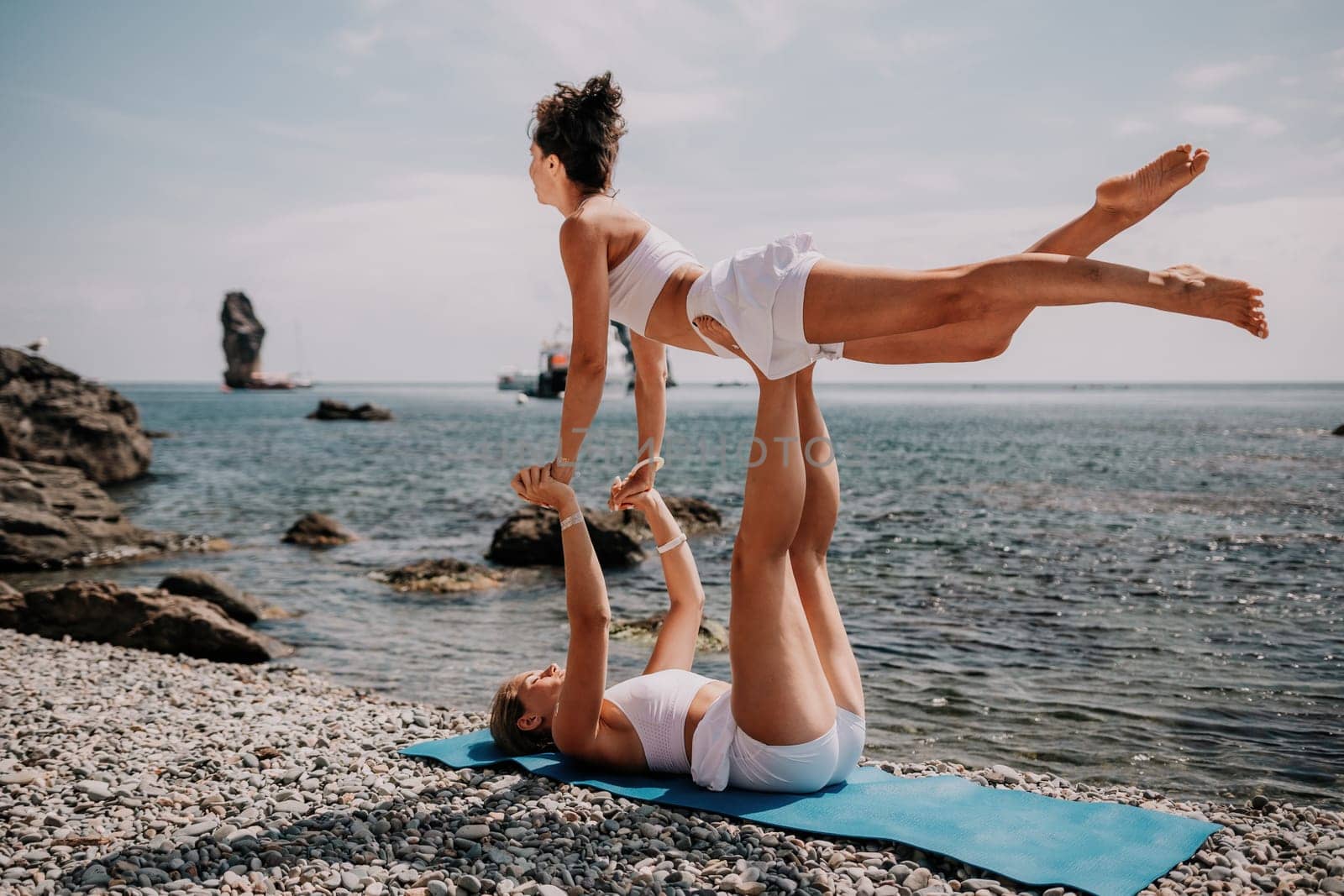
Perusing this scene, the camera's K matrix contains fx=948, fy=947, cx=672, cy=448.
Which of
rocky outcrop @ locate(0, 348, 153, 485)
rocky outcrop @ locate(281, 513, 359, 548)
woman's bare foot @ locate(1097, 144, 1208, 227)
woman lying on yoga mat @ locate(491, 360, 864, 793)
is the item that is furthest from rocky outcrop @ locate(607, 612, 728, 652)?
rocky outcrop @ locate(0, 348, 153, 485)

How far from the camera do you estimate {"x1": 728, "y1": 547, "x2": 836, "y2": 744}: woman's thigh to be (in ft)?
12.9

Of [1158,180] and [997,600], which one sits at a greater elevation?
[1158,180]

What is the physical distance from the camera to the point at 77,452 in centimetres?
2903

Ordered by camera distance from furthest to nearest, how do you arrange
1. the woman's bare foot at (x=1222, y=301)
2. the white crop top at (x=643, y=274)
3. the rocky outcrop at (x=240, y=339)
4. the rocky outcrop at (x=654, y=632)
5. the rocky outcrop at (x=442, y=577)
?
the rocky outcrop at (x=240, y=339) → the rocky outcrop at (x=442, y=577) → the rocky outcrop at (x=654, y=632) → the white crop top at (x=643, y=274) → the woman's bare foot at (x=1222, y=301)

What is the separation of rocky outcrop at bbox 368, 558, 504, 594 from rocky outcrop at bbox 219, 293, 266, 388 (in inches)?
5015

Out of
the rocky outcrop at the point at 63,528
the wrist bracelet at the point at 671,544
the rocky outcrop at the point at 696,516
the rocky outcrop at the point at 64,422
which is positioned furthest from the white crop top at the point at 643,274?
the rocky outcrop at the point at 64,422

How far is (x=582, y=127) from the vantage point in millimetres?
4621

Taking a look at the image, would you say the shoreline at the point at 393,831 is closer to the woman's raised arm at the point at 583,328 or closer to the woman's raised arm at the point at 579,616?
the woman's raised arm at the point at 579,616

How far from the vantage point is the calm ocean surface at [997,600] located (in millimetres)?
7102

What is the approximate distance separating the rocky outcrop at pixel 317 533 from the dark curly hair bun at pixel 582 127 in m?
14.4

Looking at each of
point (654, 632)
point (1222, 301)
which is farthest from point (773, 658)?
point (654, 632)

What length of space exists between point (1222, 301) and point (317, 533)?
1687 cm

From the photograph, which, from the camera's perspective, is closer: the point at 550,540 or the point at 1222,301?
the point at 1222,301

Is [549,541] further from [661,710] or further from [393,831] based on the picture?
[393,831]
